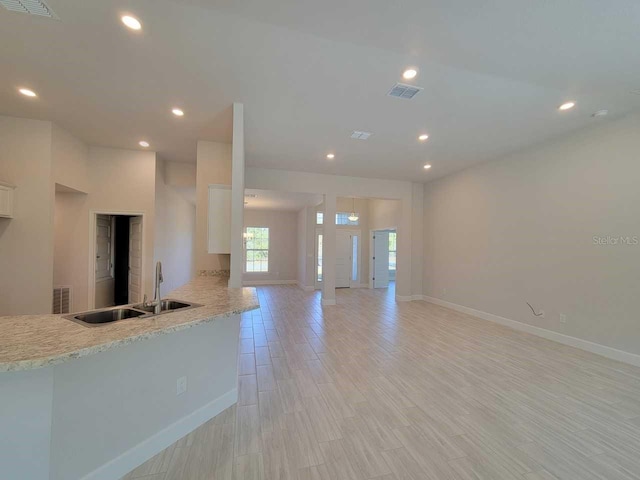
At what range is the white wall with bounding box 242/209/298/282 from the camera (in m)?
10.2

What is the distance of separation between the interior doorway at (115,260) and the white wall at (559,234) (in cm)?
676

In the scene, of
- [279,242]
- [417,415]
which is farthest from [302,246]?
[417,415]

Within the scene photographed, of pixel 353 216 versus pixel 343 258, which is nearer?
pixel 353 216

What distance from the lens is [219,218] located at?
3.52 m

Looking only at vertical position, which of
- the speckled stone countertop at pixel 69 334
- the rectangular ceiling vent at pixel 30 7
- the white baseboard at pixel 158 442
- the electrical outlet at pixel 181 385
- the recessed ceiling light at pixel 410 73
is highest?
the rectangular ceiling vent at pixel 30 7

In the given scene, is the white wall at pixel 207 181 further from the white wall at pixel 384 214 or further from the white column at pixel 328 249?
the white wall at pixel 384 214

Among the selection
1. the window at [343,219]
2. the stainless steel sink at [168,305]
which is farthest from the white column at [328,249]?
the stainless steel sink at [168,305]

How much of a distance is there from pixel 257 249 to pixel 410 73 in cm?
841

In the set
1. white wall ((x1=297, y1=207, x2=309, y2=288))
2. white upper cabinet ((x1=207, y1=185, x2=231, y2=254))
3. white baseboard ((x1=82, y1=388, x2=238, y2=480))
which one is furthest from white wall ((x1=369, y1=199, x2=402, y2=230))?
white baseboard ((x1=82, y1=388, x2=238, y2=480))

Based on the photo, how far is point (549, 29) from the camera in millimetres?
2121

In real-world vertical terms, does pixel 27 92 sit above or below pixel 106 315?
above

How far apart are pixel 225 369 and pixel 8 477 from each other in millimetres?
1316

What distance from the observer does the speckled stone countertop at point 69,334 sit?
1.16 m

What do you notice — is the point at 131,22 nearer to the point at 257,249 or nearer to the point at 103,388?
the point at 103,388
